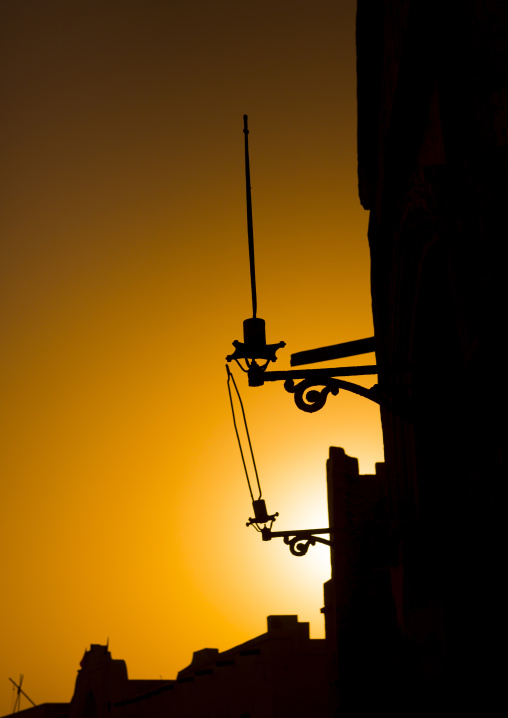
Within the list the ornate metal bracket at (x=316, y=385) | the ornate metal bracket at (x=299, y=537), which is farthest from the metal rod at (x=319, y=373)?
the ornate metal bracket at (x=299, y=537)

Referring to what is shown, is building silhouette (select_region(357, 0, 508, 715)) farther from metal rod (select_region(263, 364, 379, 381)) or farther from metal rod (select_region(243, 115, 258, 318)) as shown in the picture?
metal rod (select_region(243, 115, 258, 318))

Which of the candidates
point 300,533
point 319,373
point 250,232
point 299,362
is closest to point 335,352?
point 299,362

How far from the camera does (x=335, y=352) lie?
22.5 ft

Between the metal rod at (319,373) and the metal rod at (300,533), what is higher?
the metal rod at (300,533)

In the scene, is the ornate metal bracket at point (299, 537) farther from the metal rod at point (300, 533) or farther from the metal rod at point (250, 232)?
the metal rod at point (250, 232)

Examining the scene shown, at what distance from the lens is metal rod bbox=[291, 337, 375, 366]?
6.61 metres

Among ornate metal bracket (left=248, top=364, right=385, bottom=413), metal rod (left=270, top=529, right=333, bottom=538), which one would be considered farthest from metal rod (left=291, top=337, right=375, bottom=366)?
metal rod (left=270, top=529, right=333, bottom=538)

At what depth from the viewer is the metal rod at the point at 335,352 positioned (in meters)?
6.61

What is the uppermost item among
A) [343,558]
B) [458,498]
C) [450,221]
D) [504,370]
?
[343,558]

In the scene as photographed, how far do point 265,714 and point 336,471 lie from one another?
904 centimetres

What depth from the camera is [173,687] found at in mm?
22172

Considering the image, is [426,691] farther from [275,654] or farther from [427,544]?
[275,654]

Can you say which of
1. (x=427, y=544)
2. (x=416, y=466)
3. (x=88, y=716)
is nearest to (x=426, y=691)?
(x=427, y=544)

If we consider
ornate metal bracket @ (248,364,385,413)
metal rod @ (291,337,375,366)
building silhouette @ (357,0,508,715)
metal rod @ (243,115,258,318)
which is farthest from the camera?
metal rod @ (291,337,375,366)
